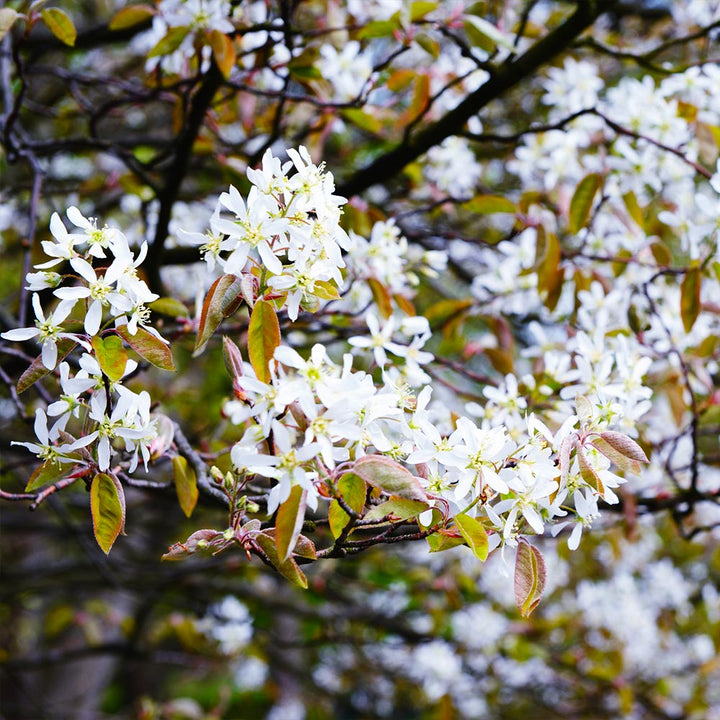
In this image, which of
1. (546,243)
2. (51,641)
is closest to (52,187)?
(546,243)

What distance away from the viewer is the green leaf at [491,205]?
6.41 feet

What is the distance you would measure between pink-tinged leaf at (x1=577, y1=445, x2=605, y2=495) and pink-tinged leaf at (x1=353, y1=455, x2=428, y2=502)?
0.26 meters

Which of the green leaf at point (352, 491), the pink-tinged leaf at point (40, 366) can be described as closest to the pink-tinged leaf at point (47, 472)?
the pink-tinged leaf at point (40, 366)

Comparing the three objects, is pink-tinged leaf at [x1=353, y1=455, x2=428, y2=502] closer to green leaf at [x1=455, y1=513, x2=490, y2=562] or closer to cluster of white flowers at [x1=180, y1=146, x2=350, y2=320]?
green leaf at [x1=455, y1=513, x2=490, y2=562]

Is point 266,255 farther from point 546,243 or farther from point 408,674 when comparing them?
point 408,674

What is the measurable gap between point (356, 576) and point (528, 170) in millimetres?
2466

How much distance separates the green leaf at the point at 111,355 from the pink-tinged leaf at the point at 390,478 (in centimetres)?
36

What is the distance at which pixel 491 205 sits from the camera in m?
1.99

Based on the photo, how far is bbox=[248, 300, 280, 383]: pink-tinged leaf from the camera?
0.99 metres

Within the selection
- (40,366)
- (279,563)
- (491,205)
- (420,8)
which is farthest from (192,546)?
(420,8)

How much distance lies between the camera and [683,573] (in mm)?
4719

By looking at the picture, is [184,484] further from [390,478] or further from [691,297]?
[691,297]

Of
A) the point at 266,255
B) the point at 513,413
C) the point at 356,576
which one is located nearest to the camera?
the point at 266,255

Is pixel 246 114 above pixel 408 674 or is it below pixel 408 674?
above
